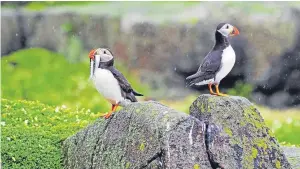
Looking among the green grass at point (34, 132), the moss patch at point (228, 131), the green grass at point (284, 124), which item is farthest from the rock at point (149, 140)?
the green grass at point (284, 124)

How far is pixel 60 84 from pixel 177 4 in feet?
9.15

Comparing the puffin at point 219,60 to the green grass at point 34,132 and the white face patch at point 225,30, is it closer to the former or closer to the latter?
the white face patch at point 225,30

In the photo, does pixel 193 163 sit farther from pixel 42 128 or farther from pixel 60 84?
pixel 60 84

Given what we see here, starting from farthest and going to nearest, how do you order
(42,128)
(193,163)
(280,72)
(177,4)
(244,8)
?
(177,4)
(244,8)
(280,72)
(42,128)
(193,163)

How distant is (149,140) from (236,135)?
57 cm

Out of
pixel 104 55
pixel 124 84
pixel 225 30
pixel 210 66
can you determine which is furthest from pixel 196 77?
pixel 104 55

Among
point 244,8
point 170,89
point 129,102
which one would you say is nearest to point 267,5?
point 244,8

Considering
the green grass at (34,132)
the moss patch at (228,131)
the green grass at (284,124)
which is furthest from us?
the green grass at (284,124)

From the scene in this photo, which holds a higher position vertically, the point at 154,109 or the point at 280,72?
the point at 154,109

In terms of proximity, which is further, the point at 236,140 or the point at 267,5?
the point at 267,5

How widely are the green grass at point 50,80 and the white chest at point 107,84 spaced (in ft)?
18.4

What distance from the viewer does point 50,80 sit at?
11.6 metres

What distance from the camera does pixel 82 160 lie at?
16.4 feet

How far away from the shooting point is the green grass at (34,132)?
5.86m
